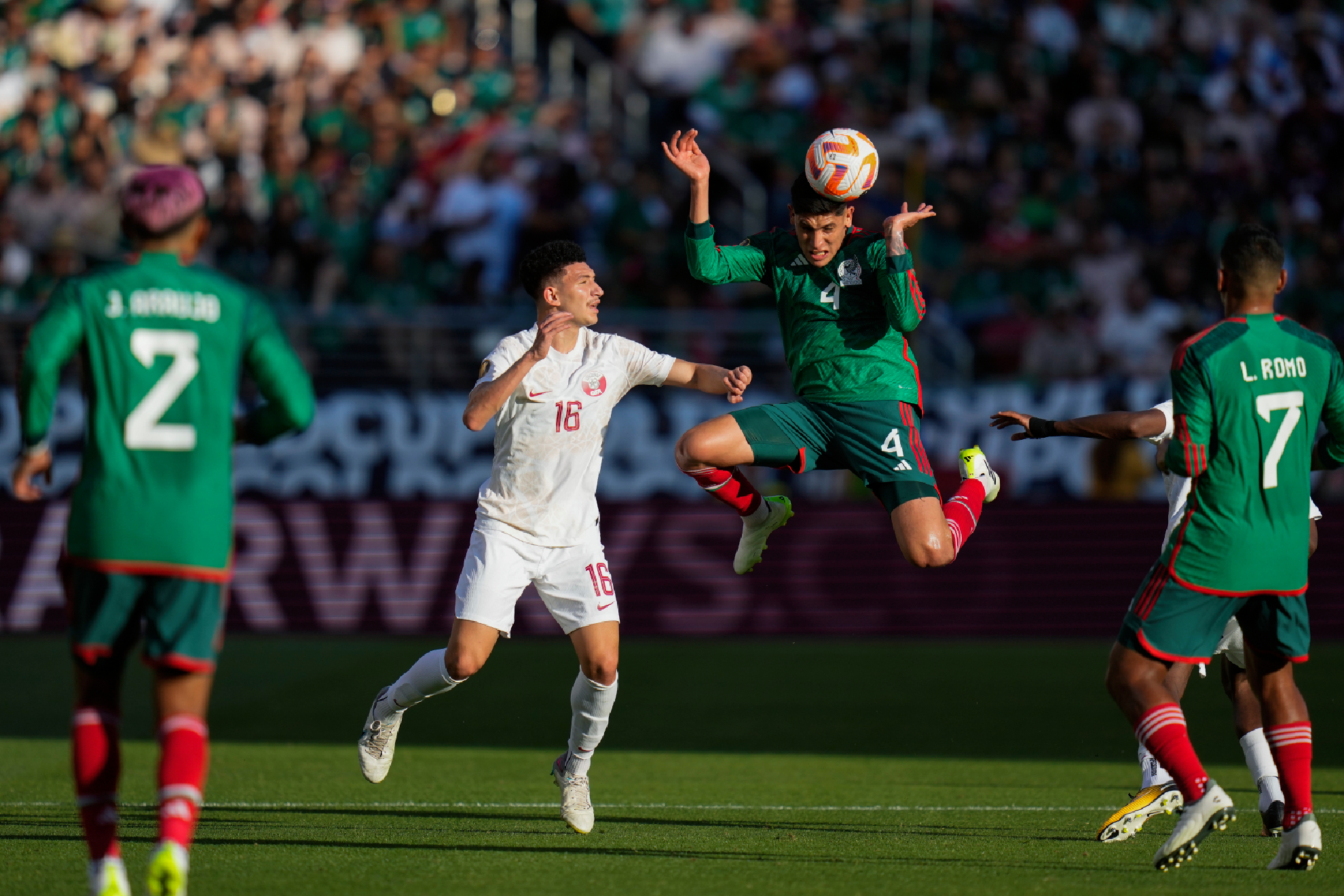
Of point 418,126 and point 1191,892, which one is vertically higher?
point 418,126

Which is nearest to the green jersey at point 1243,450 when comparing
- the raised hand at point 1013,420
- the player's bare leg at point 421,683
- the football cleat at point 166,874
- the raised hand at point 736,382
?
the raised hand at point 1013,420

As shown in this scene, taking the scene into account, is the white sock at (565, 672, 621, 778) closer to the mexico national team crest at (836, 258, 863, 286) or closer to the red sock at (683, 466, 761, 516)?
the red sock at (683, 466, 761, 516)

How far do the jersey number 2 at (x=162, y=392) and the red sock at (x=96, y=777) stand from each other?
34.2 inches

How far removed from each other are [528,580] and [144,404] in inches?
113

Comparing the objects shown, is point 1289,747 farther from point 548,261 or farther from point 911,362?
point 548,261

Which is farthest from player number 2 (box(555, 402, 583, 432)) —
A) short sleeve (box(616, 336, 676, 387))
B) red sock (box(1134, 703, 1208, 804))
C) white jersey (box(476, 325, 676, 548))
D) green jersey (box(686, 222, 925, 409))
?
red sock (box(1134, 703, 1208, 804))

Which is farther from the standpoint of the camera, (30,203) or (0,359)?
(30,203)

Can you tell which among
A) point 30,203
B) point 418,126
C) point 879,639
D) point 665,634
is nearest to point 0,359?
point 30,203

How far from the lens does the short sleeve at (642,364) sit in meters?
7.91

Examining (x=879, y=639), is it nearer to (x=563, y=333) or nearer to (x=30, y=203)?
(x=563, y=333)

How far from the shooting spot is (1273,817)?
276 inches

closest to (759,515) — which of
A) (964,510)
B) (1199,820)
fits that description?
(964,510)

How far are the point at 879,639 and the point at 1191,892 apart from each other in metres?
9.63

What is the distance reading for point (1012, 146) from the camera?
19.0m
